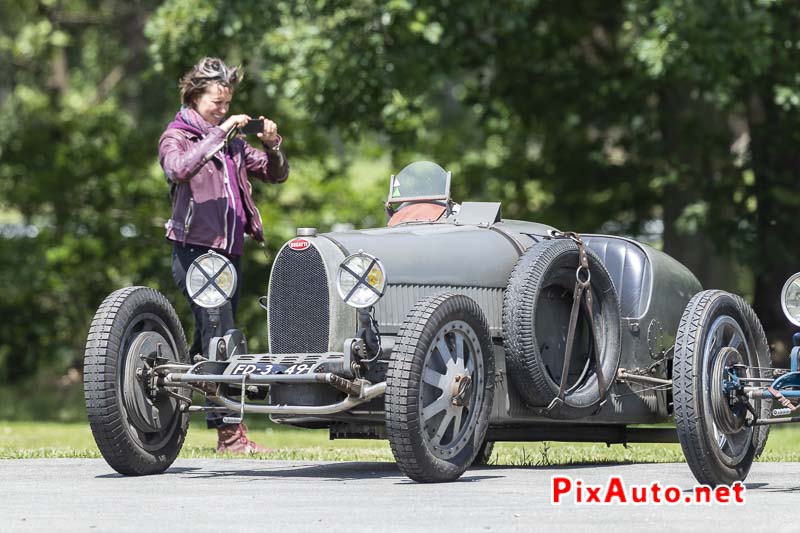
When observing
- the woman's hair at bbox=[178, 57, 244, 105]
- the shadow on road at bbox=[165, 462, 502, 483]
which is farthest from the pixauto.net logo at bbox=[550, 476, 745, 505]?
the woman's hair at bbox=[178, 57, 244, 105]

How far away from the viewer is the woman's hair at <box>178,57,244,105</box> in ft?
31.5

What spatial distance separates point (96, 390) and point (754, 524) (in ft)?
11.4

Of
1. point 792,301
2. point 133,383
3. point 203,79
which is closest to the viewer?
point 792,301

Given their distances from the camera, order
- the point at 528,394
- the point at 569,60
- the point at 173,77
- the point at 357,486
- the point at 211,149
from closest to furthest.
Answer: the point at 357,486, the point at 528,394, the point at 211,149, the point at 173,77, the point at 569,60

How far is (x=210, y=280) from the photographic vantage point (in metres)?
8.52

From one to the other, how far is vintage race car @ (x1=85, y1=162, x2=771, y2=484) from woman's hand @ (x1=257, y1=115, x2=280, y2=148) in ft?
2.62

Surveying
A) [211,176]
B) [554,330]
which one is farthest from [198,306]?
[554,330]

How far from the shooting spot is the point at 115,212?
1973cm

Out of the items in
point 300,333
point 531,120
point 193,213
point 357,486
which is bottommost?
point 357,486

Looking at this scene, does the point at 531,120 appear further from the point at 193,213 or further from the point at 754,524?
the point at 754,524

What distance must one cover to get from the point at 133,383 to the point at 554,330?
230 cm

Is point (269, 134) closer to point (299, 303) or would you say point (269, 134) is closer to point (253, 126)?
point (253, 126)

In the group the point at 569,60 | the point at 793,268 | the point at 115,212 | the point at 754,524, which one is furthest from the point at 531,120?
the point at 754,524

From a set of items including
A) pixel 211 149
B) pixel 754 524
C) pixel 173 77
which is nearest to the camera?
pixel 754 524
